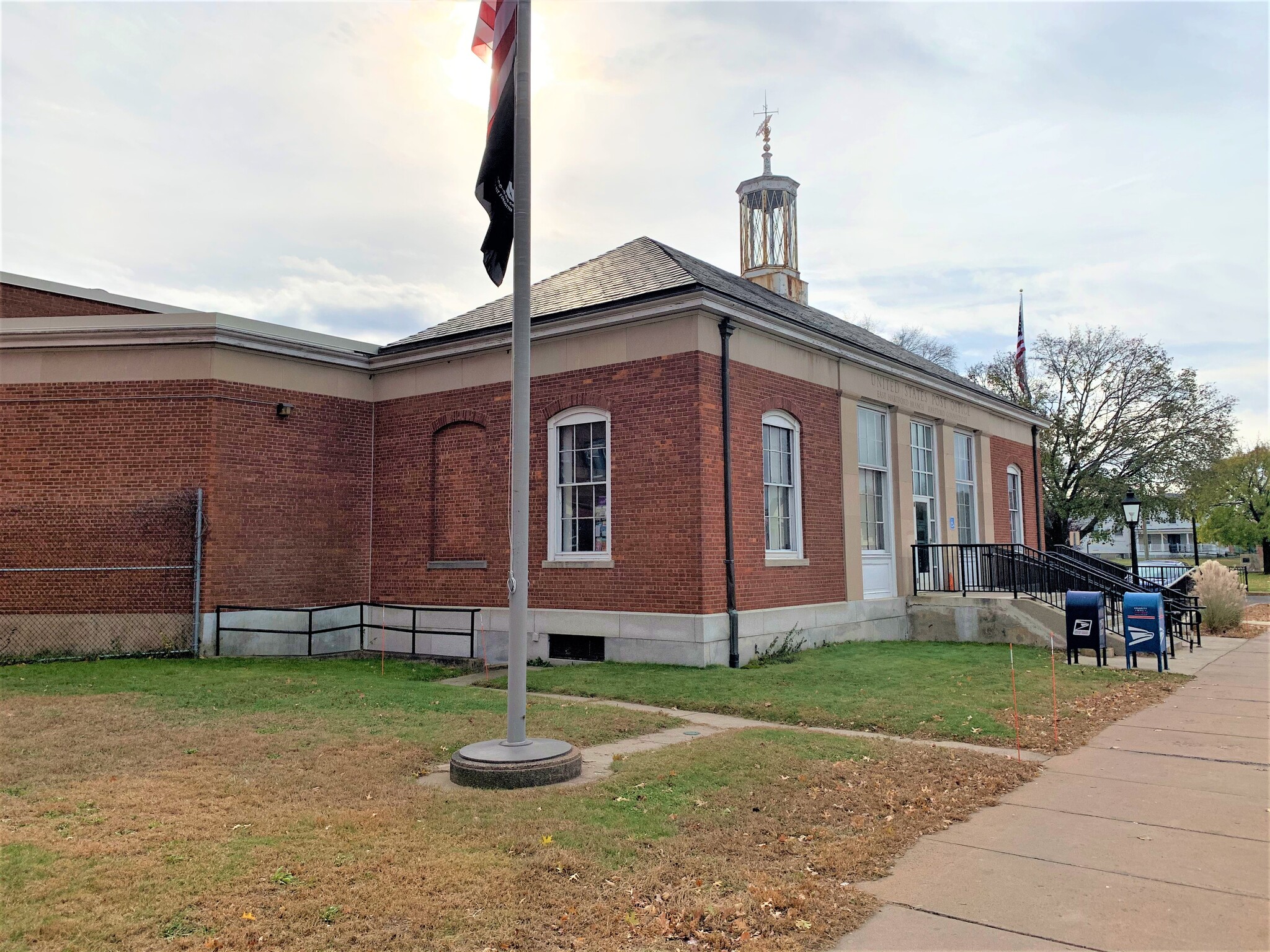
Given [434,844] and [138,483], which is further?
[138,483]

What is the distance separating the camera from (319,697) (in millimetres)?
10883

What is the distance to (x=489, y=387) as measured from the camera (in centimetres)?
1642

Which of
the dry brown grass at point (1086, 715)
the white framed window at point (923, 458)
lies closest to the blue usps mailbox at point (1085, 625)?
the dry brown grass at point (1086, 715)

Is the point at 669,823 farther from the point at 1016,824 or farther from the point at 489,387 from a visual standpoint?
the point at 489,387

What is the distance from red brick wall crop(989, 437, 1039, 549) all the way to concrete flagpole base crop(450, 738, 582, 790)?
61.8 feet

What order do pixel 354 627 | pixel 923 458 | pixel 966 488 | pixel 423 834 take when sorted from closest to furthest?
pixel 423 834, pixel 354 627, pixel 923 458, pixel 966 488

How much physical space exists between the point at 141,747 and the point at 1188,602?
65.1 ft

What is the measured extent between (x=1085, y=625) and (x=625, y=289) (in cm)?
891

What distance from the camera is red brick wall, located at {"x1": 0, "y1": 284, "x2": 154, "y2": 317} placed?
18234 mm

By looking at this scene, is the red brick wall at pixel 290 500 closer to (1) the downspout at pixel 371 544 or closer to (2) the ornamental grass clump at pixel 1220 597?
(1) the downspout at pixel 371 544

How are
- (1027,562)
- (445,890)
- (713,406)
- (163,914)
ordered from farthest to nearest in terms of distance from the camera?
1. (1027,562)
2. (713,406)
3. (445,890)
4. (163,914)

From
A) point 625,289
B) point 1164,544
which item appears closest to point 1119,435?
point 625,289

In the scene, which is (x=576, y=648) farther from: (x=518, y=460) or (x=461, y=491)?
(x=518, y=460)

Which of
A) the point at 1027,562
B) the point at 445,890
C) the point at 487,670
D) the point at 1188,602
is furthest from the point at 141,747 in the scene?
the point at 1188,602
